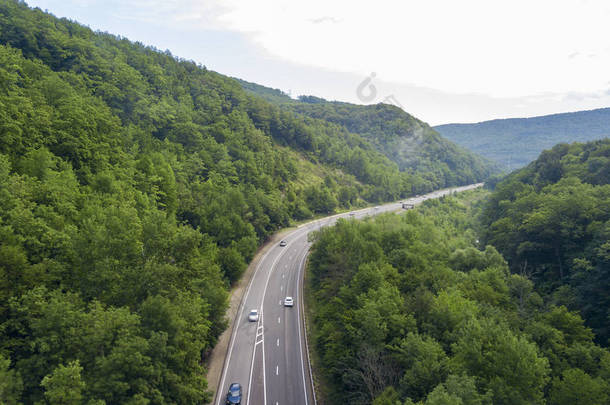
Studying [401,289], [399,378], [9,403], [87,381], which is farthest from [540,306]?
[9,403]

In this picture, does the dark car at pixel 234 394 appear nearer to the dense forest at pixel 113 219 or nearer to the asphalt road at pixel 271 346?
the asphalt road at pixel 271 346

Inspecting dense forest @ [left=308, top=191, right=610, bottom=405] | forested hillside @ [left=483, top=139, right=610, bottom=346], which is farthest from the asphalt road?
forested hillside @ [left=483, top=139, right=610, bottom=346]

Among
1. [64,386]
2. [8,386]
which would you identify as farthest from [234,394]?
[8,386]

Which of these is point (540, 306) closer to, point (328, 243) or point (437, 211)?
point (328, 243)

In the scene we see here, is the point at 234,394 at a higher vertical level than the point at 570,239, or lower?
lower

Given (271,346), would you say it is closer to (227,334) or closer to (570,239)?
(227,334)

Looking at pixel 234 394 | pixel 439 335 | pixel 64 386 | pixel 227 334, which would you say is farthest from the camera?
pixel 227 334
